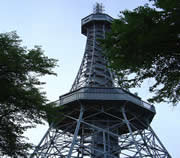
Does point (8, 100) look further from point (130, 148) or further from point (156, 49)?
point (130, 148)

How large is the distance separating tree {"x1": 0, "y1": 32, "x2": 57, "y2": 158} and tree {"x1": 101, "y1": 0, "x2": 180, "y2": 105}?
11.3ft

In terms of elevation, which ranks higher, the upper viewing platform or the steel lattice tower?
the upper viewing platform

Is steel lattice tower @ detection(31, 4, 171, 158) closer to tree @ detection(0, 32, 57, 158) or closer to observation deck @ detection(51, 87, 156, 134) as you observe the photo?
observation deck @ detection(51, 87, 156, 134)

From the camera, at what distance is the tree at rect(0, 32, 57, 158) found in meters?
11.2

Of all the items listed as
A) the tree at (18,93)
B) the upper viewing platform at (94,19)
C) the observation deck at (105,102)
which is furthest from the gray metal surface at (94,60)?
the tree at (18,93)

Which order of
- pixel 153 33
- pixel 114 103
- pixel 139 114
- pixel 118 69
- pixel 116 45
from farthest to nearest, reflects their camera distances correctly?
pixel 139 114
pixel 114 103
pixel 118 69
pixel 116 45
pixel 153 33

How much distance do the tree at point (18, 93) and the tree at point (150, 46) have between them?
343 cm

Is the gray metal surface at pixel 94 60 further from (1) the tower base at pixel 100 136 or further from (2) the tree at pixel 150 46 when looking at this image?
(2) the tree at pixel 150 46

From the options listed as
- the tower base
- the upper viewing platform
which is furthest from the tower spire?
the tower base

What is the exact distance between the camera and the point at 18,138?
11.9 metres

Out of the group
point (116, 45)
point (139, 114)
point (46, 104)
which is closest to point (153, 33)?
point (116, 45)

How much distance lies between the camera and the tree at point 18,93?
11188 mm

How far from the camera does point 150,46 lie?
946 centimetres

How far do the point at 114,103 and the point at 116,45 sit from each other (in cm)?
1550
